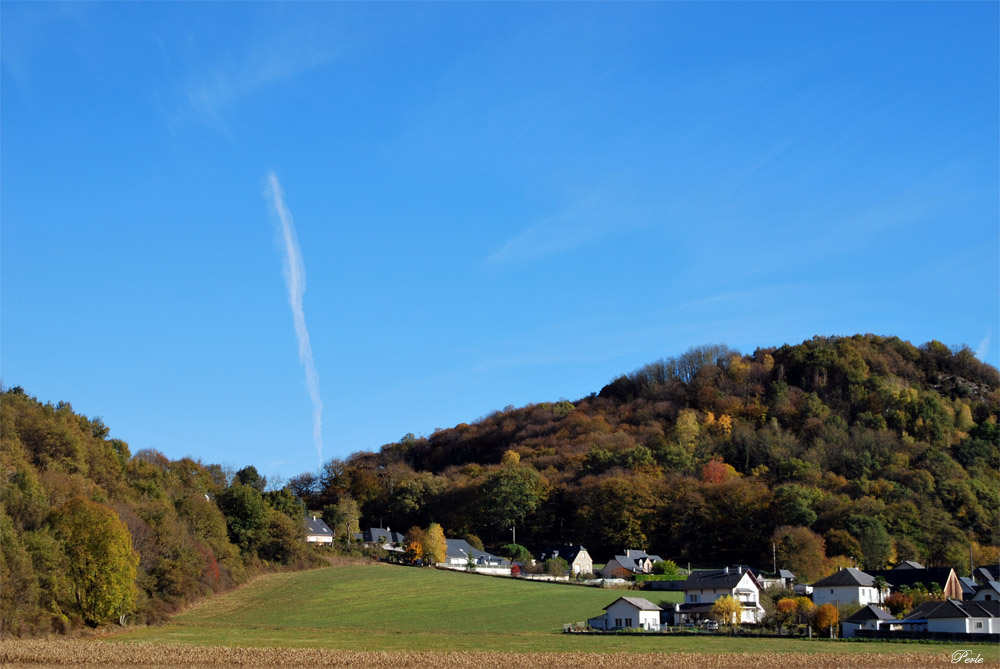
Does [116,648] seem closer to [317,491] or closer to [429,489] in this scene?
[429,489]

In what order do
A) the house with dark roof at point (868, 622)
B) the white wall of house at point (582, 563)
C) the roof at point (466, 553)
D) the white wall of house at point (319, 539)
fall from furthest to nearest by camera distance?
the white wall of house at point (319, 539) → the roof at point (466, 553) → the white wall of house at point (582, 563) → the house with dark roof at point (868, 622)

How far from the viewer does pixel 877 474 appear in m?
95.4

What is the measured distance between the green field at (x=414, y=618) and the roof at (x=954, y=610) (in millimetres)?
7074

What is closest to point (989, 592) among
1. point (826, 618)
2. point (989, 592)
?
point (989, 592)

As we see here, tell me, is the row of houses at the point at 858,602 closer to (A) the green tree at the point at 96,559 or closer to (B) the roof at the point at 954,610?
(B) the roof at the point at 954,610

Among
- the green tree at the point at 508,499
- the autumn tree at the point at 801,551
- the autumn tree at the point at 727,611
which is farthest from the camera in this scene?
the green tree at the point at 508,499

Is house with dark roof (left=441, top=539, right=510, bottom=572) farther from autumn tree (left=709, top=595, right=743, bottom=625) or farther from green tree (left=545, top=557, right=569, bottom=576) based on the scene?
autumn tree (left=709, top=595, right=743, bottom=625)

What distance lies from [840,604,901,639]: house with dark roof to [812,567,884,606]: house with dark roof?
34.6 feet

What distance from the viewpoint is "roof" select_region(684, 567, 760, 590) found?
60469 mm

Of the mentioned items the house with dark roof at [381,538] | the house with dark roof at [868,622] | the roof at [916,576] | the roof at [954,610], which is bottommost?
the house with dark roof at [868,622]

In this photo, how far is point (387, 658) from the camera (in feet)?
113

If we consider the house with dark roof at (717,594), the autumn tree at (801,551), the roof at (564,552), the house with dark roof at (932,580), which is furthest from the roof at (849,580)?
the roof at (564,552)

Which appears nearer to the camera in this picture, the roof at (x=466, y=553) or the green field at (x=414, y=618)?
the green field at (x=414, y=618)

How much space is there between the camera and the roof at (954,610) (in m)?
47.3
